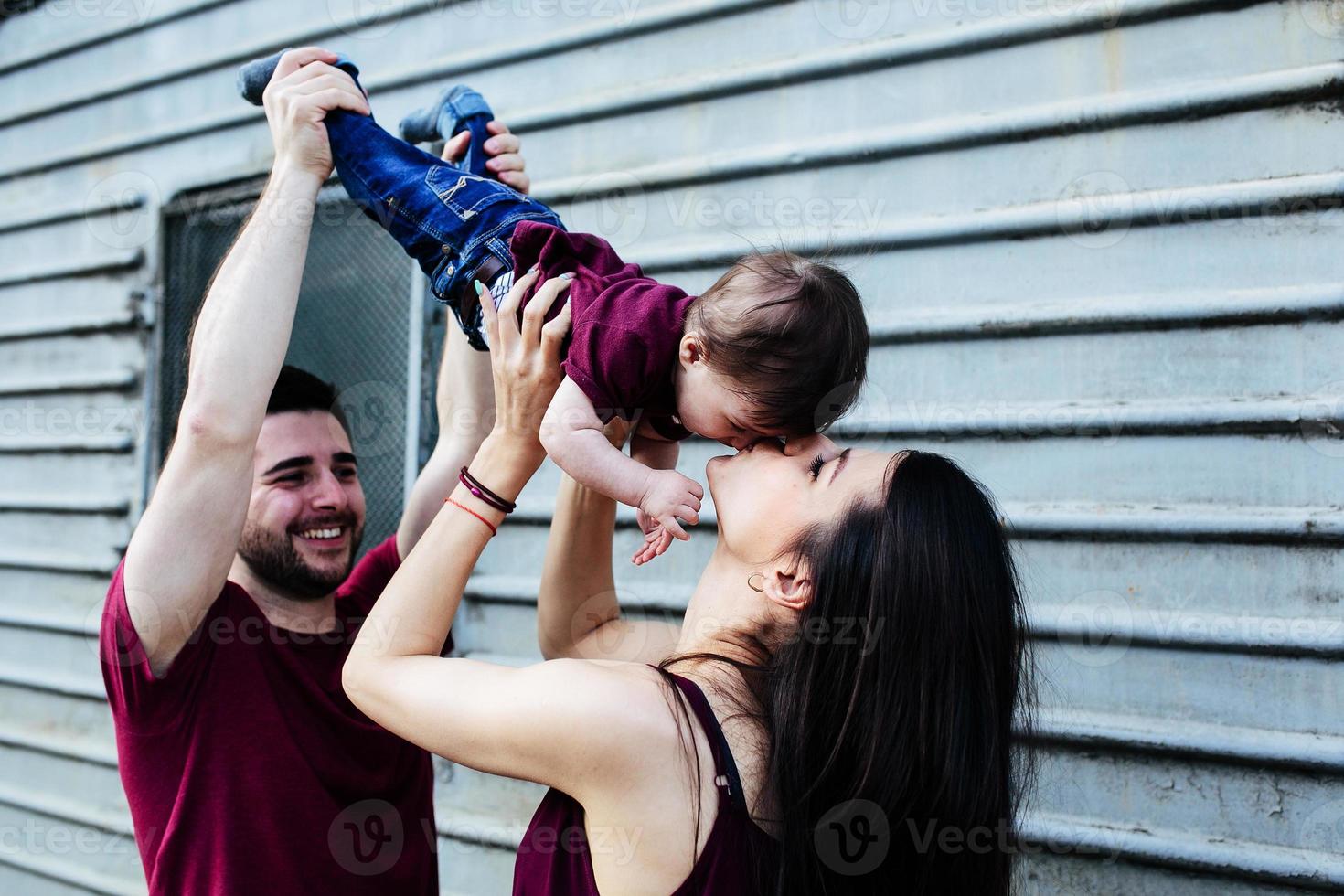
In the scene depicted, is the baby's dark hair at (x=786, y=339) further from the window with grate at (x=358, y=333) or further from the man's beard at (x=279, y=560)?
the window with grate at (x=358, y=333)

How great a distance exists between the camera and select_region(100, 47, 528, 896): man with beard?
196cm

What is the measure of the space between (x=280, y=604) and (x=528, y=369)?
3.40 feet

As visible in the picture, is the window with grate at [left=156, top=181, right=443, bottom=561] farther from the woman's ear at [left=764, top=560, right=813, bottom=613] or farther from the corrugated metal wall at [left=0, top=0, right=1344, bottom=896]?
the woman's ear at [left=764, top=560, right=813, bottom=613]

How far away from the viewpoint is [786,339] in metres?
1.82

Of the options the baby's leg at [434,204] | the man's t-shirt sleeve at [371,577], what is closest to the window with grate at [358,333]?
the man's t-shirt sleeve at [371,577]

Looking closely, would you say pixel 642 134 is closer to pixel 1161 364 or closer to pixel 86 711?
pixel 1161 364

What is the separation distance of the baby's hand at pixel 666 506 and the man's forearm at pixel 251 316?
0.80m

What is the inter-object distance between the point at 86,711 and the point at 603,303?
12.0 feet

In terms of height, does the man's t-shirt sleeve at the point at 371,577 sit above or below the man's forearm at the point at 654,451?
below

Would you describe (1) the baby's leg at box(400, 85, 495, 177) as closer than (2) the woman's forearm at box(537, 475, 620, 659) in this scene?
No

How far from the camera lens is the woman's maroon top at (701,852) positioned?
1.57 metres

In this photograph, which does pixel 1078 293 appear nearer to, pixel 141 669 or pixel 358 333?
pixel 141 669

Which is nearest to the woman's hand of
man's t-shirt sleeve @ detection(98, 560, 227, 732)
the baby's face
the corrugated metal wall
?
the baby's face

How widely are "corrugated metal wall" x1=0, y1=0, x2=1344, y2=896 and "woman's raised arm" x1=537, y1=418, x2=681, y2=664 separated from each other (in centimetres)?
69
